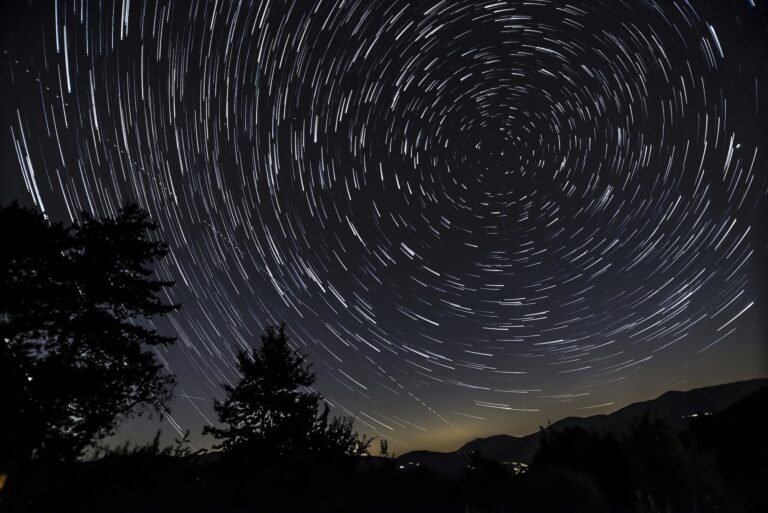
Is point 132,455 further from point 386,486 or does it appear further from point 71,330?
point 386,486

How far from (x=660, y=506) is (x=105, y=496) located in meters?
12.2

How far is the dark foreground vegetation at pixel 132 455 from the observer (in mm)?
8047

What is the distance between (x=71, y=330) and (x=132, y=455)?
13.2 feet

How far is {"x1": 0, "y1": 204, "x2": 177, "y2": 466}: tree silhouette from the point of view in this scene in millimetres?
9328

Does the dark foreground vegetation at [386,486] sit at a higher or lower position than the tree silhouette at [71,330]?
lower

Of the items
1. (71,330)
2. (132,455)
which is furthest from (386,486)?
(71,330)

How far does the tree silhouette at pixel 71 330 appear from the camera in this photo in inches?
367

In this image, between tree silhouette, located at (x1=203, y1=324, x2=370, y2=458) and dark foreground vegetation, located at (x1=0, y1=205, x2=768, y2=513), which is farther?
tree silhouette, located at (x1=203, y1=324, x2=370, y2=458)

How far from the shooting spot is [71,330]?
34.2 ft

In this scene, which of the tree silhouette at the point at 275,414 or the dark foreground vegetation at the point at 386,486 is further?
the tree silhouette at the point at 275,414

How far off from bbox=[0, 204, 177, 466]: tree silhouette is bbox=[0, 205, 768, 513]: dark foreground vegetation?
0.03 meters

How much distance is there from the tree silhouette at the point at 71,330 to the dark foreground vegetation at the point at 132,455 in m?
0.03

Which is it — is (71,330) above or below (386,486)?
above

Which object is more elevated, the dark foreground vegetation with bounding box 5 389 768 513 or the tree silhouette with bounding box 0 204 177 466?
the tree silhouette with bounding box 0 204 177 466
